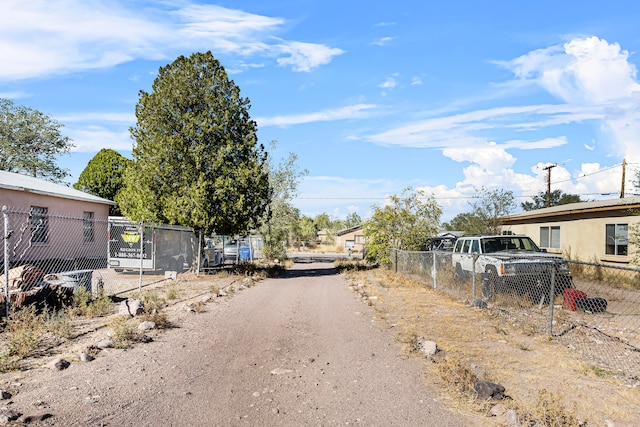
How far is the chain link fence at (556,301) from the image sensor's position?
7.64 m

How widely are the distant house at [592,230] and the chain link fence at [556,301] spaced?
1.98 m

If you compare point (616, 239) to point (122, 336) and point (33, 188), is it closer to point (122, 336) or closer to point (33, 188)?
point (122, 336)

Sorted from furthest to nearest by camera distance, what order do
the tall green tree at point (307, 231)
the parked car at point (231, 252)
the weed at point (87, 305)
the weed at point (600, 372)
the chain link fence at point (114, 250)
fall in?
the tall green tree at point (307, 231), the parked car at point (231, 252), the chain link fence at point (114, 250), the weed at point (87, 305), the weed at point (600, 372)

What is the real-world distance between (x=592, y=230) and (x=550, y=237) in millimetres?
3577

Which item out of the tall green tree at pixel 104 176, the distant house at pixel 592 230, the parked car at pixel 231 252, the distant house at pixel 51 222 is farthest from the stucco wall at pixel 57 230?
the distant house at pixel 592 230

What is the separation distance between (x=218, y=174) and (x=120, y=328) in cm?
1207

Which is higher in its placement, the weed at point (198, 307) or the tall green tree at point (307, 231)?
the tall green tree at point (307, 231)

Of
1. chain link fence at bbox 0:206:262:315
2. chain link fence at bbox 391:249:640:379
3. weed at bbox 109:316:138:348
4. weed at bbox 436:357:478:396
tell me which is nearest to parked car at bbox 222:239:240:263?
chain link fence at bbox 0:206:262:315

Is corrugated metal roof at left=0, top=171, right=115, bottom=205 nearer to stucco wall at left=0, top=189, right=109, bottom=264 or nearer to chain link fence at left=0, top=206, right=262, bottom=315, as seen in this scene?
stucco wall at left=0, top=189, right=109, bottom=264

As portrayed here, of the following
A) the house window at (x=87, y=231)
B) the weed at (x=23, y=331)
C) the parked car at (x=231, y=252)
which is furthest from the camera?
the parked car at (x=231, y=252)

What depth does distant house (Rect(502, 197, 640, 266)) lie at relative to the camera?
711 inches

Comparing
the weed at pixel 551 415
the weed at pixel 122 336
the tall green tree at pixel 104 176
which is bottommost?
the weed at pixel 551 415

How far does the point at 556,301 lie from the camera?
11477 mm

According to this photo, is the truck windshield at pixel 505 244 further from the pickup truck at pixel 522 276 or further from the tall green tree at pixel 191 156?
the tall green tree at pixel 191 156
